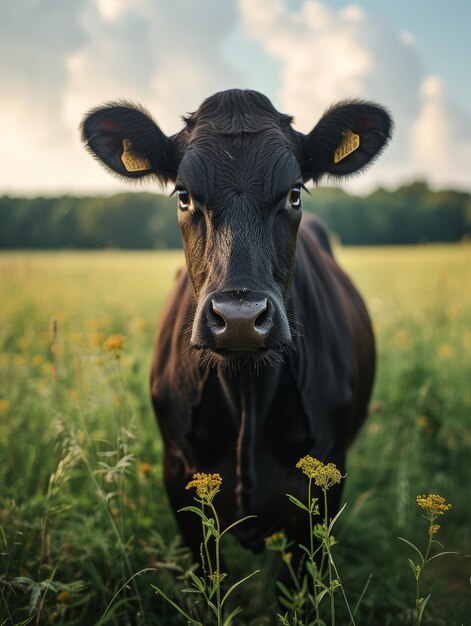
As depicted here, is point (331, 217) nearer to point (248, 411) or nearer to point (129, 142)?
point (129, 142)

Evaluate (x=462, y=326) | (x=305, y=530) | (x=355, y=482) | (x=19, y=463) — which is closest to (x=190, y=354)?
(x=305, y=530)

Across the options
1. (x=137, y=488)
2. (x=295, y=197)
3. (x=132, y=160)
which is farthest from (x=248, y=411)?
(x=132, y=160)

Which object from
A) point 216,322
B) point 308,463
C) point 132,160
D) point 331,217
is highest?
point 331,217

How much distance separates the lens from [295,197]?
2801 millimetres

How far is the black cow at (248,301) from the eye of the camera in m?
2.44

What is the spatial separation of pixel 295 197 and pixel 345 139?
614 mm

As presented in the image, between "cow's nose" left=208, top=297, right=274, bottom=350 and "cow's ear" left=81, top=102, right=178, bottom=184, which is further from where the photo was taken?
"cow's ear" left=81, top=102, right=178, bottom=184

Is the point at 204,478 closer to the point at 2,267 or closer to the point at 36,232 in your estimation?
the point at 2,267

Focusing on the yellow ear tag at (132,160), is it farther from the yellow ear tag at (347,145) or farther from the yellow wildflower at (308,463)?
the yellow wildflower at (308,463)

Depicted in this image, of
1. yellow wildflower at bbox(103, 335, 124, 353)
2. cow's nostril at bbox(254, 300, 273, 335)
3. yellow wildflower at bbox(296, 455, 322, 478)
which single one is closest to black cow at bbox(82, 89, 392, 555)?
cow's nostril at bbox(254, 300, 273, 335)

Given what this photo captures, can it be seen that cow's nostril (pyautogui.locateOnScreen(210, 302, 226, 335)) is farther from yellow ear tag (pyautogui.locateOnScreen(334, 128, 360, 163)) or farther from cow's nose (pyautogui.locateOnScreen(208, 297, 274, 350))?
yellow ear tag (pyautogui.locateOnScreen(334, 128, 360, 163))

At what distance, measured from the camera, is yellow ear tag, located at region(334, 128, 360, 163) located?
3.16 meters

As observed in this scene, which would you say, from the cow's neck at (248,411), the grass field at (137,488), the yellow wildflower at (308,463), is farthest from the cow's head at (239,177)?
the grass field at (137,488)

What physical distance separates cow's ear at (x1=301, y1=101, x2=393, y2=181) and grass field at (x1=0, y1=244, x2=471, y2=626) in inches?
62.4
